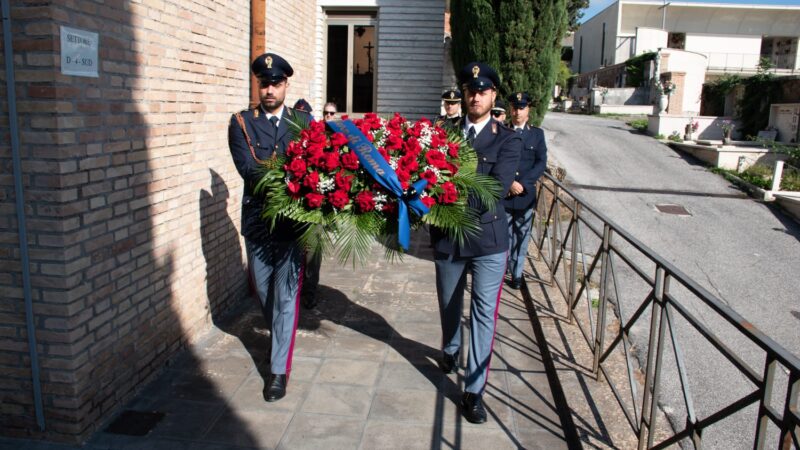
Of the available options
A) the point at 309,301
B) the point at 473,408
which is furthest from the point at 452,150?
the point at 309,301

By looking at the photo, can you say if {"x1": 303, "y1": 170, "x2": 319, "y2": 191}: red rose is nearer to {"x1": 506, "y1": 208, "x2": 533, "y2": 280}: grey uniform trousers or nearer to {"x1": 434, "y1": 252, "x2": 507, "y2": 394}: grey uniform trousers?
{"x1": 434, "y1": 252, "x2": 507, "y2": 394}: grey uniform trousers

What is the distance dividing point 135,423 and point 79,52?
197cm

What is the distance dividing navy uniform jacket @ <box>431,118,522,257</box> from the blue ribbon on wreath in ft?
1.55

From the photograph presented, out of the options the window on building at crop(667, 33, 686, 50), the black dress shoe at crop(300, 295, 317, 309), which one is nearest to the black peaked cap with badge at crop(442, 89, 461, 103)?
the black dress shoe at crop(300, 295, 317, 309)

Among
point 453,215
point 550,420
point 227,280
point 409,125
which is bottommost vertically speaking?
point 550,420

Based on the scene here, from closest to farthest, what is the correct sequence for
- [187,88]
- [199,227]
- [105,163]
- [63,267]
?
[63,267], [105,163], [187,88], [199,227]

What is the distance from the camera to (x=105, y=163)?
3.31 m

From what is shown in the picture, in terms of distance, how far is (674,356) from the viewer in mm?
4457

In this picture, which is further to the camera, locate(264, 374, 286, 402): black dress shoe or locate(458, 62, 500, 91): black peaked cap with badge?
locate(264, 374, 286, 402): black dress shoe

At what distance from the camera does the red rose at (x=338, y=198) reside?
10.3ft

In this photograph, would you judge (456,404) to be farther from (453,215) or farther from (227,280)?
(227,280)

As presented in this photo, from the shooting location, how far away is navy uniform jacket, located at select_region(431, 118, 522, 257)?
11.9 ft

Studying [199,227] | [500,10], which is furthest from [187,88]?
[500,10]

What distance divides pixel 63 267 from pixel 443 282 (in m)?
2.11
